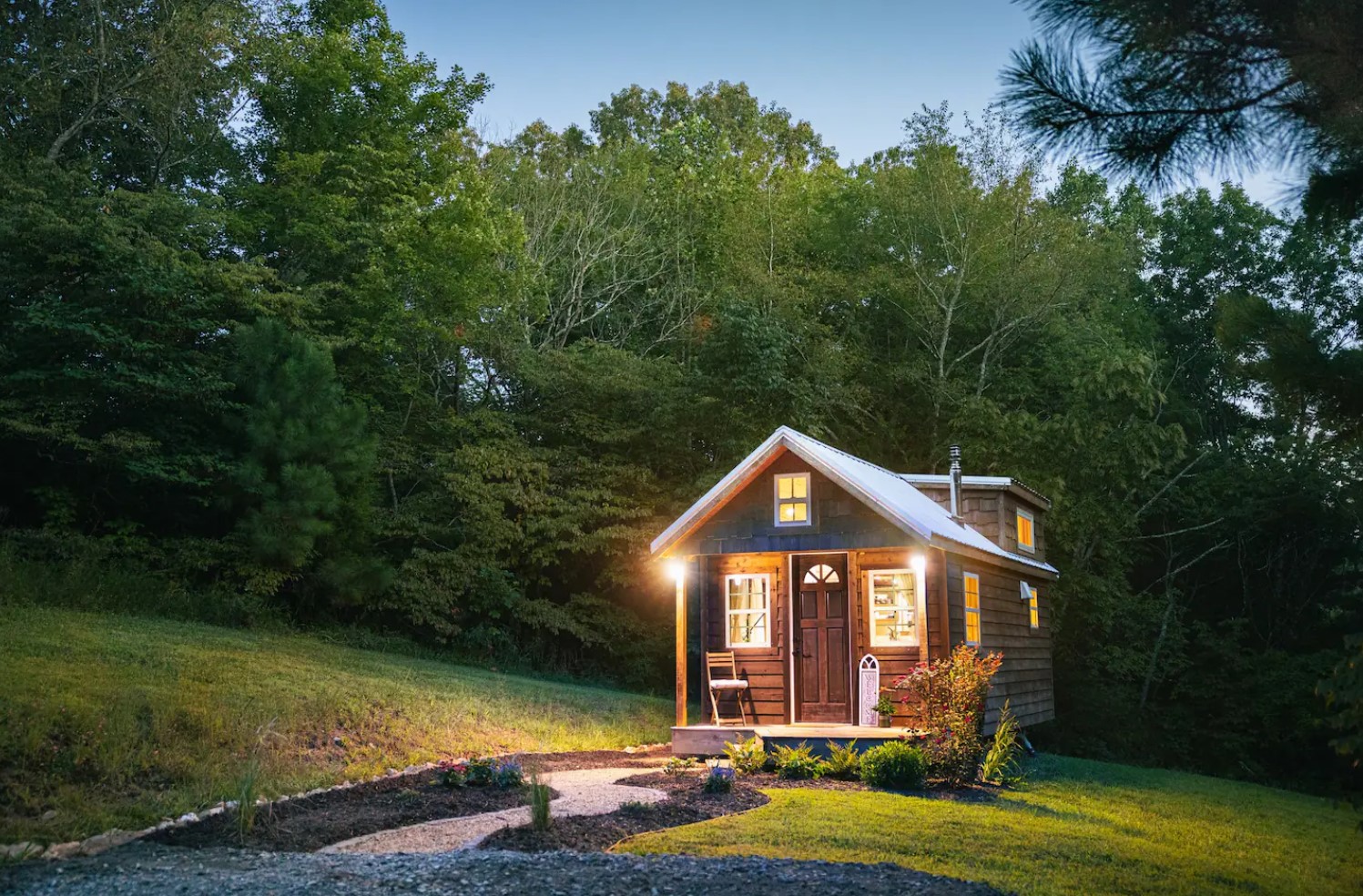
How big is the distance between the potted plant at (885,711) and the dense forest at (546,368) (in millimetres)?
9249

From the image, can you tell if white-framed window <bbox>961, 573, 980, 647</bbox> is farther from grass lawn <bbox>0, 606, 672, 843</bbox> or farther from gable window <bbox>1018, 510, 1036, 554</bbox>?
grass lawn <bbox>0, 606, 672, 843</bbox>

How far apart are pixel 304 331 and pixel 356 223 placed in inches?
111

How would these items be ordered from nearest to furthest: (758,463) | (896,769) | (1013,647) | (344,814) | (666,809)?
(344,814) → (666,809) → (896,769) → (758,463) → (1013,647)

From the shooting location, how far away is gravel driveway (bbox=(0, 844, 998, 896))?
5906 millimetres

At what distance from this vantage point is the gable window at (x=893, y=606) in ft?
45.4

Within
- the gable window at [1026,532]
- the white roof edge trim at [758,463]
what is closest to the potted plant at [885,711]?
the white roof edge trim at [758,463]

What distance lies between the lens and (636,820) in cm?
845

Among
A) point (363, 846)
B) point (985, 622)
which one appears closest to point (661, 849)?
point (363, 846)

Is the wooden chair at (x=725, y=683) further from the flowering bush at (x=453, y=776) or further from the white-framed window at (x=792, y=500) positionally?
the flowering bush at (x=453, y=776)

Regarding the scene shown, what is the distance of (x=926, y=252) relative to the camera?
25172 mm

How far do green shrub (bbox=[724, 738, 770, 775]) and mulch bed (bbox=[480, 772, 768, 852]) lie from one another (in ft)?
3.25

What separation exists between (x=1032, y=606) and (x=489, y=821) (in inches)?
488

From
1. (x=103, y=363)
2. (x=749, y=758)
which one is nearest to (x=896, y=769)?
(x=749, y=758)

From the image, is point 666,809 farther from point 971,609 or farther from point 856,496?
point 971,609
